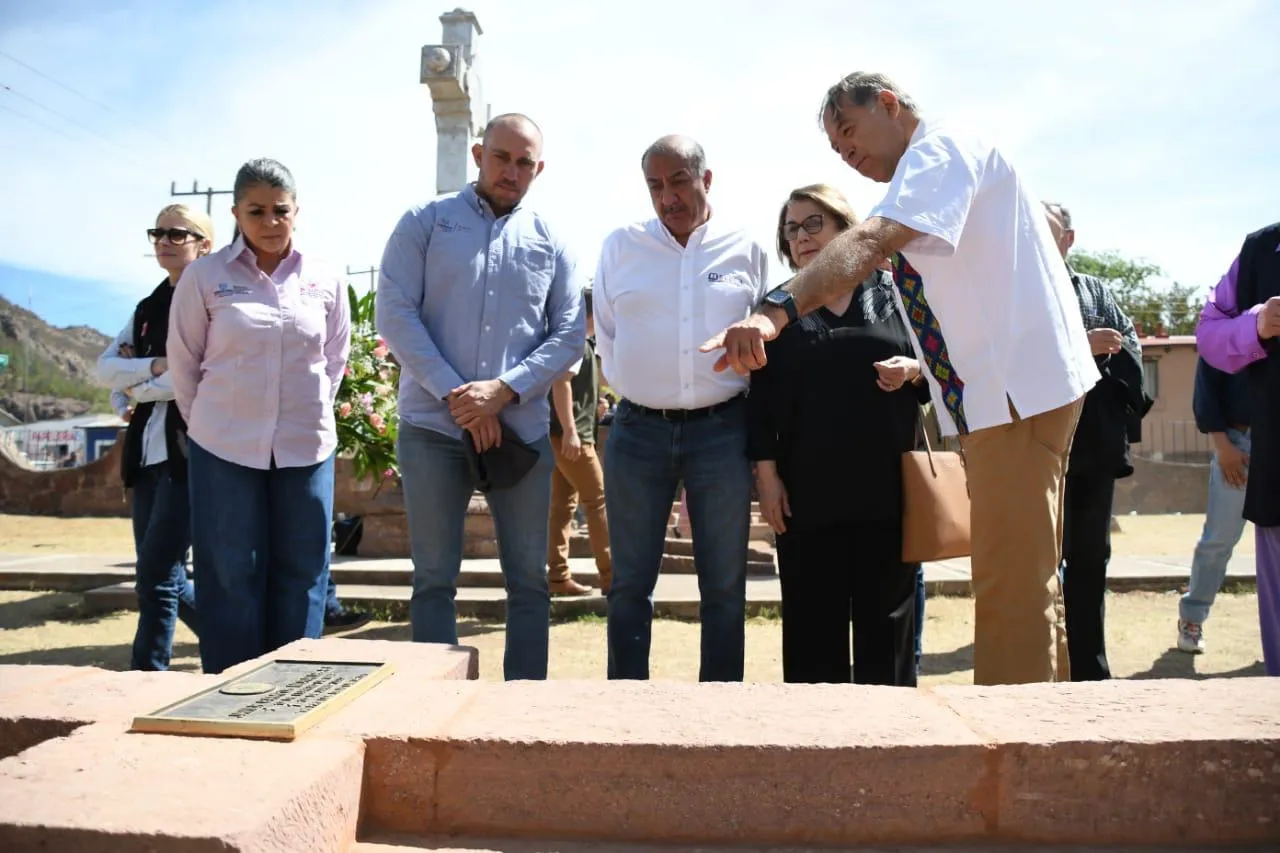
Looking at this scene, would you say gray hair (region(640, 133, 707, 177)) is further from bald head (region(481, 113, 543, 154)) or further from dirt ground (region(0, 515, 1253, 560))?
dirt ground (region(0, 515, 1253, 560))

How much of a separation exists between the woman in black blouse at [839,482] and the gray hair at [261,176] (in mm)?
1775

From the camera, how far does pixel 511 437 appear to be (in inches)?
126

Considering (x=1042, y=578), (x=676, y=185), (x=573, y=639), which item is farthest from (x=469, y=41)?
(x=1042, y=578)

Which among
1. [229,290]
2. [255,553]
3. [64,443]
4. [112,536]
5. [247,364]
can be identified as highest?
[64,443]

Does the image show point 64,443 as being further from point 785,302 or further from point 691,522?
point 785,302

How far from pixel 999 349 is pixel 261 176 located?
96.9 inches

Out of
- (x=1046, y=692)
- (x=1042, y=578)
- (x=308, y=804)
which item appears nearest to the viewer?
(x=308, y=804)

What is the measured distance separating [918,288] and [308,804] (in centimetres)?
191

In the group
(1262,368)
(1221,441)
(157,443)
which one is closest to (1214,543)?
(1221,441)

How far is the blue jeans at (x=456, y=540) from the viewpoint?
3133 millimetres

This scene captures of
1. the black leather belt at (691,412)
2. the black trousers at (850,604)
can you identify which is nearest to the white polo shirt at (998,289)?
the black trousers at (850,604)

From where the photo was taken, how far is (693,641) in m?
5.43

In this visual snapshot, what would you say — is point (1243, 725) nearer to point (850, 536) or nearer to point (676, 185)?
point (850, 536)

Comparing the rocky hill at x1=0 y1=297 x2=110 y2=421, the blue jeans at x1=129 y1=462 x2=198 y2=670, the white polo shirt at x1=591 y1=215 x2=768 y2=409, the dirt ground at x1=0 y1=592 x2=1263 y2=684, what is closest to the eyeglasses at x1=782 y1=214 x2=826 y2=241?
the white polo shirt at x1=591 y1=215 x2=768 y2=409
